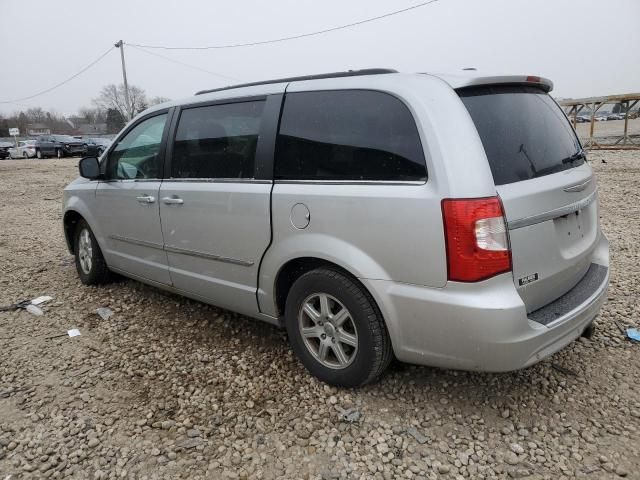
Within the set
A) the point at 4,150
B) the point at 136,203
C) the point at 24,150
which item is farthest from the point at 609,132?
the point at 4,150

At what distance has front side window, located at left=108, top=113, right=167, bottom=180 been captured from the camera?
3674 mm

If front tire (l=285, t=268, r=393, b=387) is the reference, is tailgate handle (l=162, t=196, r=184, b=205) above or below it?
above

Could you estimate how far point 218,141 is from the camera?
3189 millimetres

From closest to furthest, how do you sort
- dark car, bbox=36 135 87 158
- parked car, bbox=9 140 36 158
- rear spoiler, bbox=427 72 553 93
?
rear spoiler, bbox=427 72 553 93, dark car, bbox=36 135 87 158, parked car, bbox=9 140 36 158

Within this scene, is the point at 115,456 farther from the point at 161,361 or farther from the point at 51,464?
the point at 161,361

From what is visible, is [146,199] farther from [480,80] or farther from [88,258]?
[480,80]

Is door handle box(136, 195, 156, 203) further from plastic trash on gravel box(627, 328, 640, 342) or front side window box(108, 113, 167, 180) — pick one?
plastic trash on gravel box(627, 328, 640, 342)

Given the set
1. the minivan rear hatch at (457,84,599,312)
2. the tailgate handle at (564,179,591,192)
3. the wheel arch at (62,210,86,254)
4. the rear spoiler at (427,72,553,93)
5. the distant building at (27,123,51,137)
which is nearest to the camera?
the minivan rear hatch at (457,84,599,312)

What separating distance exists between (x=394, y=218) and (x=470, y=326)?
0.60 m

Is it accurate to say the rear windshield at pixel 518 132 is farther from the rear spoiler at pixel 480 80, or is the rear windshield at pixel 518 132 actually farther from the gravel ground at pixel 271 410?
the gravel ground at pixel 271 410

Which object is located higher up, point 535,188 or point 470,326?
point 535,188

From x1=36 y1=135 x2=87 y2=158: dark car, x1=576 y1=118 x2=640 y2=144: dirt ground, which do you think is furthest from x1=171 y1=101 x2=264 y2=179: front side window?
x1=36 y1=135 x2=87 y2=158: dark car

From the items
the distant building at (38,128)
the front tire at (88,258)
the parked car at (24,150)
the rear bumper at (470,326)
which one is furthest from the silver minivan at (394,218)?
the distant building at (38,128)

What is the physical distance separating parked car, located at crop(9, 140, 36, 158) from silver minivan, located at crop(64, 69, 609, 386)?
30762mm
